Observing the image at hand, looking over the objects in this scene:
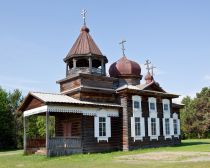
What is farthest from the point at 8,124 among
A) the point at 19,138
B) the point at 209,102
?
the point at 209,102

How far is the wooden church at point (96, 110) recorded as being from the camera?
1027 inches

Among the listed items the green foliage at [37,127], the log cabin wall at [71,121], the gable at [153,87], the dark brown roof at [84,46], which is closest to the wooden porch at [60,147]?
the log cabin wall at [71,121]

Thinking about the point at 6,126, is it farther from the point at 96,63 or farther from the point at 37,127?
the point at 96,63

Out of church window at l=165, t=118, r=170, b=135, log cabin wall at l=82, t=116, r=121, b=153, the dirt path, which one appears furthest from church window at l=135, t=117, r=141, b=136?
the dirt path

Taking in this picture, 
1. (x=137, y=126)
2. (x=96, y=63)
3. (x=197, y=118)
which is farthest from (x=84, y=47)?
(x=197, y=118)

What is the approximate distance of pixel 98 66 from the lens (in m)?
32.7

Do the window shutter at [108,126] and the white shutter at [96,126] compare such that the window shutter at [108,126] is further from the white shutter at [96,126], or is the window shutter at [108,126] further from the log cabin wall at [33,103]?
the log cabin wall at [33,103]

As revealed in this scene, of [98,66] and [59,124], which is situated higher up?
[98,66]

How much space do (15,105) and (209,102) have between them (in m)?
34.9

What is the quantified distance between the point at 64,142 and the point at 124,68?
12.2m

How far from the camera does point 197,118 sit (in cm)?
6438

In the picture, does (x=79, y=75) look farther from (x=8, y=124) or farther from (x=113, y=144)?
(x=8, y=124)

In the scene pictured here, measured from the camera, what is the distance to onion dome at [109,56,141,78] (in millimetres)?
34406

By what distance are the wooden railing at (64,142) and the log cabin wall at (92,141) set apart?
0.66 meters
